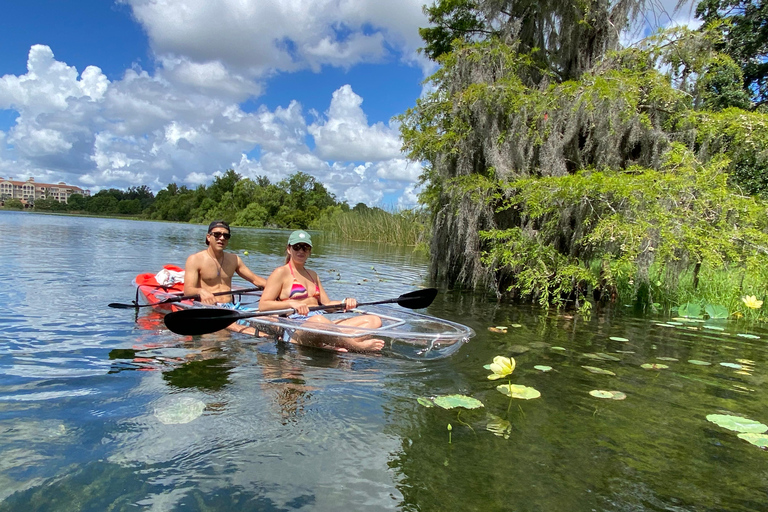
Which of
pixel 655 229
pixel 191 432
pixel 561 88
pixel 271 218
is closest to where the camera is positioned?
pixel 191 432

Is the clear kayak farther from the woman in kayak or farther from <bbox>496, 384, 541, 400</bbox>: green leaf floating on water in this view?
<bbox>496, 384, 541, 400</bbox>: green leaf floating on water

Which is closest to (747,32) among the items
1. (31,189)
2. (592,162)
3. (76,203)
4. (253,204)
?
(592,162)

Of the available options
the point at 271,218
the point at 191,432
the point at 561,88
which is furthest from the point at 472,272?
the point at 271,218

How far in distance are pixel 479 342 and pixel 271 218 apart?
6677 centimetres

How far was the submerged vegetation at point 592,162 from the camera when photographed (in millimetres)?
6895

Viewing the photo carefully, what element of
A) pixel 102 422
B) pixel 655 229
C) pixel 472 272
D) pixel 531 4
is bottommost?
pixel 102 422

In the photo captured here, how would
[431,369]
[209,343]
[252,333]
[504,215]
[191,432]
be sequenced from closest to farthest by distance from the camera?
[191,432], [431,369], [209,343], [252,333], [504,215]

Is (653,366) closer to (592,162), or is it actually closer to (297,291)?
(297,291)

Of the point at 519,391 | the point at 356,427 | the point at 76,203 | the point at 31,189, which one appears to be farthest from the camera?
the point at 31,189

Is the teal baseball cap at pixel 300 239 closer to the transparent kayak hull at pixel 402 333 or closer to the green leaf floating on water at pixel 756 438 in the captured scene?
the transparent kayak hull at pixel 402 333

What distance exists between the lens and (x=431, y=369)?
4688mm

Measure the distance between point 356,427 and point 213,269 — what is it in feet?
13.3

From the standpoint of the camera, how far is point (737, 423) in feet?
11.2

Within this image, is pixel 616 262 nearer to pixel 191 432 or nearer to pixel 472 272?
pixel 472 272
